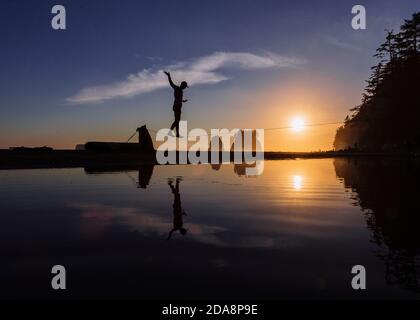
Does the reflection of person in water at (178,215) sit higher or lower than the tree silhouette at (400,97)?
lower

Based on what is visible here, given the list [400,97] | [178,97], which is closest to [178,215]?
[178,97]

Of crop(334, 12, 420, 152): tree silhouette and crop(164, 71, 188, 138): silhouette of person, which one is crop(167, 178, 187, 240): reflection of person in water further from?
crop(334, 12, 420, 152): tree silhouette

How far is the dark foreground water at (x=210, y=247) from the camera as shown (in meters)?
3.35

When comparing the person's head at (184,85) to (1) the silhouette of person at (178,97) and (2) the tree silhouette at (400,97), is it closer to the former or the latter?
(1) the silhouette of person at (178,97)

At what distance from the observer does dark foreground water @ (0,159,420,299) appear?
335 cm

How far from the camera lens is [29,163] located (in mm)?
22453

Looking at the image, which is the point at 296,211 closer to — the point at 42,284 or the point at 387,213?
the point at 387,213

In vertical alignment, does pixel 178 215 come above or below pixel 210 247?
above

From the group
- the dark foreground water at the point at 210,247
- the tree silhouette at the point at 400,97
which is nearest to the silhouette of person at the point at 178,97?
the dark foreground water at the point at 210,247

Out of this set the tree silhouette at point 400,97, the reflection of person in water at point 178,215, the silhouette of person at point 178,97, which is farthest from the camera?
the tree silhouette at point 400,97

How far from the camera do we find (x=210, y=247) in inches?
184

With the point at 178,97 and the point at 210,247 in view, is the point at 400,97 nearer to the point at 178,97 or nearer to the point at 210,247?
the point at 178,97

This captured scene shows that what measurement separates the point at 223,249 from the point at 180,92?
17223mm

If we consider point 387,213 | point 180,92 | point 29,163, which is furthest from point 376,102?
point 387,213
